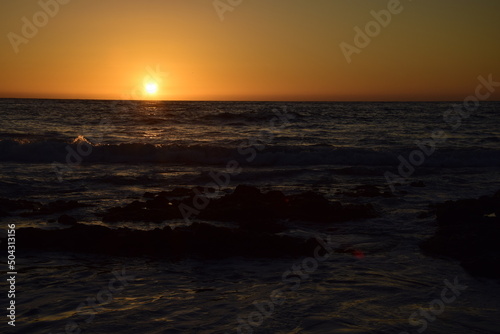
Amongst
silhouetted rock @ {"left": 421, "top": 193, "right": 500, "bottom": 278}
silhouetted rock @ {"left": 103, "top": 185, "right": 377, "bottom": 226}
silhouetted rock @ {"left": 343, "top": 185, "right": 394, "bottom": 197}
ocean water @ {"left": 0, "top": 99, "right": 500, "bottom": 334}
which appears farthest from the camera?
silhouetted rock @ {"left": 343, "top": 185, "right": 394, "bottom": 197}

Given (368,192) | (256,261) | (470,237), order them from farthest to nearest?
(368,192), (470,237), (256,261)

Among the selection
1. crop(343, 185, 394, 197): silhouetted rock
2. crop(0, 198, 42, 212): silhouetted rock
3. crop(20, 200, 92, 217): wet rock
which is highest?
crop(0, 198, 42, 212): silhouetted rock

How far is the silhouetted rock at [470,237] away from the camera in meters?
7.39

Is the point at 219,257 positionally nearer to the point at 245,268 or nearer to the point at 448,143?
the point at 245,268

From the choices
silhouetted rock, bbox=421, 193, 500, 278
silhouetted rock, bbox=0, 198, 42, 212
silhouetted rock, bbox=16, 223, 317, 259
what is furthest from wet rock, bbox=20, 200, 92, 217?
silhouetted rock, bbox=421, 193, 500, 278

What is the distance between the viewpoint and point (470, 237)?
8.48 metres

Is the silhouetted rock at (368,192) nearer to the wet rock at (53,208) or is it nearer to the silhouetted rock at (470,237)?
the silhouetted rock at (470,237)

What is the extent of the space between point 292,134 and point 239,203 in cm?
2739

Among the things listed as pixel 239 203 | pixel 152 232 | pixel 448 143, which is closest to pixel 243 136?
pixel 448 143

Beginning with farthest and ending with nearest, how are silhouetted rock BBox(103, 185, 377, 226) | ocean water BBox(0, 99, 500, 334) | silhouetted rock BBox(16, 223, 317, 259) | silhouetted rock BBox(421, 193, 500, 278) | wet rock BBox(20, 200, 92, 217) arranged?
1. wet rock BBox(20, 200, 92, 217)
2. silhouetted rock BBox(103, 185, 377, 226)
3. silhouetted rock BBox(16, 223, 317, 259)
4. silhouetted rock BBox(421, 193, 500, 278)
5. ocean water BBox(0, 99, 500, 334)

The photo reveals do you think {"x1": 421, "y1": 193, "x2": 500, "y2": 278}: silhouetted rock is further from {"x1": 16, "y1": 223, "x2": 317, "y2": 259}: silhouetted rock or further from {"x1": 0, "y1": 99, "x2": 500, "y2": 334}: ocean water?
{"x1": 16, "y1": 223, "x2": 317, "y2": 259}: silhouetted rock

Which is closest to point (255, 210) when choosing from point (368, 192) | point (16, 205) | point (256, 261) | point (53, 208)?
point (256, 261)

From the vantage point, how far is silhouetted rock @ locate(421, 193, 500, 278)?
7.39 metres

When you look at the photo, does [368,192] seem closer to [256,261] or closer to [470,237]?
[470,237]
